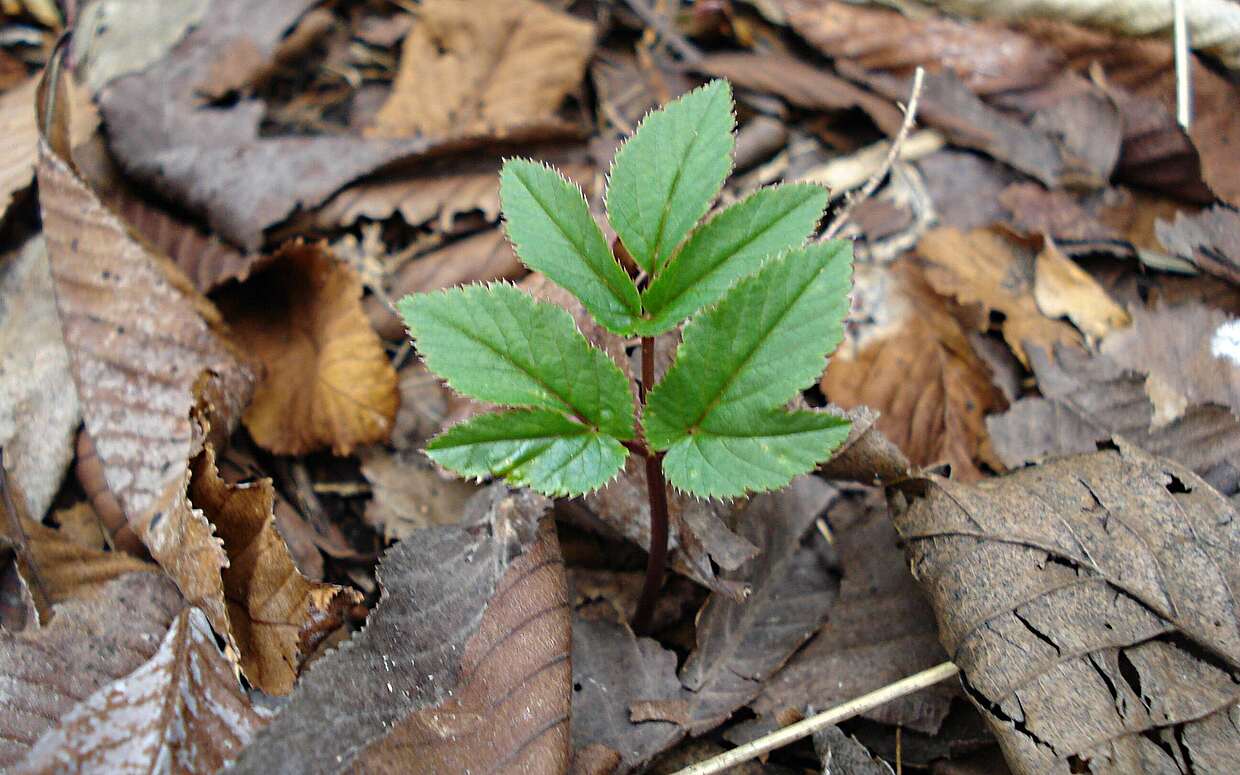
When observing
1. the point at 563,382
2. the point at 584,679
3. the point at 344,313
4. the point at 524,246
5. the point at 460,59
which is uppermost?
the point at 524,246

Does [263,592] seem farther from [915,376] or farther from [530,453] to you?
[915,376]

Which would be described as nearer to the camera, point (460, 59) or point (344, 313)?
point (344, 313)

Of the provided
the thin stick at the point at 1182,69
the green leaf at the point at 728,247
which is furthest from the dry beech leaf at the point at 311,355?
the thin stick at the point at 1182,69

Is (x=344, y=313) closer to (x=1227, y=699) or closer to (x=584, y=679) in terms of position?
(x=584, y=679)

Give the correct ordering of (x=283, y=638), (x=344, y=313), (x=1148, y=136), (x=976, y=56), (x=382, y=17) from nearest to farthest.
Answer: (x=283, y=638), (x=344, y=313), (x=1148, y=136), (x=976, y=56), (x=382, y=17)

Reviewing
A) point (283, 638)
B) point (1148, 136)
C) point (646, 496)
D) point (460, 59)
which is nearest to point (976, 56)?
point (1148, 136)

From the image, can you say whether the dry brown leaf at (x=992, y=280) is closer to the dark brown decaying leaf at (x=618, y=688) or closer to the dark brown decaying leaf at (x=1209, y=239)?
the dark brown decaying leaf at (x=1209, y=239)
